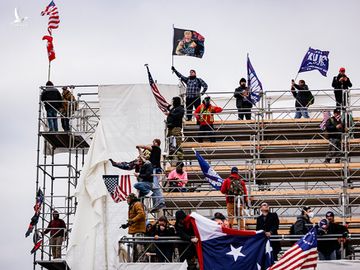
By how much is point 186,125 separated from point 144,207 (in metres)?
7.24

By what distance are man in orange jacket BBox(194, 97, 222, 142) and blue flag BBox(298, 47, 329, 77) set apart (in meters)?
3.56

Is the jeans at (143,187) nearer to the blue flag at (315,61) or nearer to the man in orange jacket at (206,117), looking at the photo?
the man in orange jacket at (206,117)

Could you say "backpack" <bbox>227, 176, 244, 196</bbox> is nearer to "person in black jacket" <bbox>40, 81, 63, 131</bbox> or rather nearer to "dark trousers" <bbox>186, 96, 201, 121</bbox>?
"dark trousers" <bbox>186, 96, 201, 121</bbox>

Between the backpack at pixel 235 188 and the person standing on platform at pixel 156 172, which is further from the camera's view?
the person standing on platform at pixel 156 172

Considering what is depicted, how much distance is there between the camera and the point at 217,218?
125 ft

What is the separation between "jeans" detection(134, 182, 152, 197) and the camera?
132 ft

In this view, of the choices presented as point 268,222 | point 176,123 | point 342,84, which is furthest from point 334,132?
point 268,222

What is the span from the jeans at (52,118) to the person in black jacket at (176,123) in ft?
17.5

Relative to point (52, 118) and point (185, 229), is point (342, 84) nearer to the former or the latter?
point (52, 118)

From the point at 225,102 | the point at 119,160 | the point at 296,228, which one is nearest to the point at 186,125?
the point at 119,160

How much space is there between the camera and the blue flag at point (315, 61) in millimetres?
48125

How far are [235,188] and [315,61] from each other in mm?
9913

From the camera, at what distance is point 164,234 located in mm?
38500

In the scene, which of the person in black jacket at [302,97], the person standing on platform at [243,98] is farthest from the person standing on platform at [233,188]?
the person in black jacket at [302,97]
